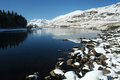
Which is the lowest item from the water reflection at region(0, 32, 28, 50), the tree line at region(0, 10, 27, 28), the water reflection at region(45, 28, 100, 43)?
the water reflection at region(0, 32, 28, 50)

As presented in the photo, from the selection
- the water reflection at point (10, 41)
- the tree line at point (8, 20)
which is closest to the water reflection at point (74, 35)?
the water reflection at point (10, 41)

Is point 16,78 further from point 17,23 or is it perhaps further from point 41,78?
point 17,23

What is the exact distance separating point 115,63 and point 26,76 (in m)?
13.7

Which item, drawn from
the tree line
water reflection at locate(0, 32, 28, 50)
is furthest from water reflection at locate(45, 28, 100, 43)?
the tree line

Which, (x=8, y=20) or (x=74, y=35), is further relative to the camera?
(x=8, y=20)

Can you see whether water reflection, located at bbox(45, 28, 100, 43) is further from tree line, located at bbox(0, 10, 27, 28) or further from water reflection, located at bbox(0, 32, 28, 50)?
tree line, located at bbox(0, 10, 27, 28)

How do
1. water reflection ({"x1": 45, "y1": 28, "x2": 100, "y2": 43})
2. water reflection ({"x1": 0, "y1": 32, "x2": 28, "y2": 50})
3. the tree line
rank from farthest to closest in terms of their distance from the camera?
1. the tree line
2. water reflection ({"x1": 45, "y1": 28, "x2": 100, "y2": 43})
3. water reflection ({"x1": 0, "y1": 32, "x2": 28, "y2": 50})

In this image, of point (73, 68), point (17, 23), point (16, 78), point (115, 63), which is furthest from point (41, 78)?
point (17, 23)

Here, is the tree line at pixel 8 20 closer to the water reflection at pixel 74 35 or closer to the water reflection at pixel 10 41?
the water reflection at pixel 10 41

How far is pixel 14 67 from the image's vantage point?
15.5 meters

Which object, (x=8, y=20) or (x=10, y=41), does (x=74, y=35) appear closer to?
(x=10, y=41)

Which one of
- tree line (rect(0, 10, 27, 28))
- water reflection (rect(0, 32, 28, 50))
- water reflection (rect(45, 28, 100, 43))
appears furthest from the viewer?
tree line (rect(0, 10, 27, 28))

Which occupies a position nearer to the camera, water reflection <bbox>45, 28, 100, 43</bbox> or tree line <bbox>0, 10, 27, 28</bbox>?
water reflection <bbox>45, 28, 100, 43</bbox>

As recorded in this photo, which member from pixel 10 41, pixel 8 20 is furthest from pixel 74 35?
pixel 8 20
